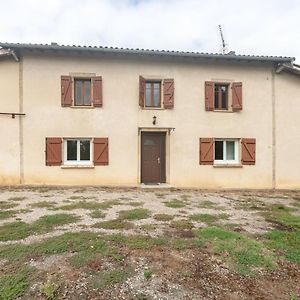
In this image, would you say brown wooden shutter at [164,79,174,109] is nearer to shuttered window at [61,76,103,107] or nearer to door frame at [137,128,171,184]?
door frame at [137,128,171,184]

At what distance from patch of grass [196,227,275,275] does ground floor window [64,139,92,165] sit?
7155 mm

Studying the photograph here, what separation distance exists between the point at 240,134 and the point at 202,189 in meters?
3.00

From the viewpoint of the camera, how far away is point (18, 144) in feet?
36.0

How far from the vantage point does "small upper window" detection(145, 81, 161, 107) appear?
11.8 meters

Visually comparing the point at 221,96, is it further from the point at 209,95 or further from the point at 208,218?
the point at 208,218

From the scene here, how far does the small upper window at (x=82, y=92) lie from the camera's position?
11.5 m

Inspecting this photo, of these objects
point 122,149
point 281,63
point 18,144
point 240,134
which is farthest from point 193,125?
point 18,144

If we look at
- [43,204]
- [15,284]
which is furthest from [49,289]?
[43,204]

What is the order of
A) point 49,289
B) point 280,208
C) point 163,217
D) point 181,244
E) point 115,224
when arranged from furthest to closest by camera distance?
point 280,208 < point 163,217 < point 115,224 < point 181,244 < point 49,289

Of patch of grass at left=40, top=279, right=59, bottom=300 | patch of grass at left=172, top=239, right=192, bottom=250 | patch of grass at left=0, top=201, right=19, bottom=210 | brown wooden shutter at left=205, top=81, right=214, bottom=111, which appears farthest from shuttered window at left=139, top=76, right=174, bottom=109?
patch of grass at left=40, top=279, right=59, bottom=300

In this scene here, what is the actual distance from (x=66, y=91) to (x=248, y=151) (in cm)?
824

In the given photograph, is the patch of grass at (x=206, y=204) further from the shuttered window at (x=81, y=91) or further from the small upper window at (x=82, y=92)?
the small upper window at (x=82, y=92)

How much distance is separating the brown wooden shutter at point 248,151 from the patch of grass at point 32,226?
324 inches

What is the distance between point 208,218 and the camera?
6645 millimetres
